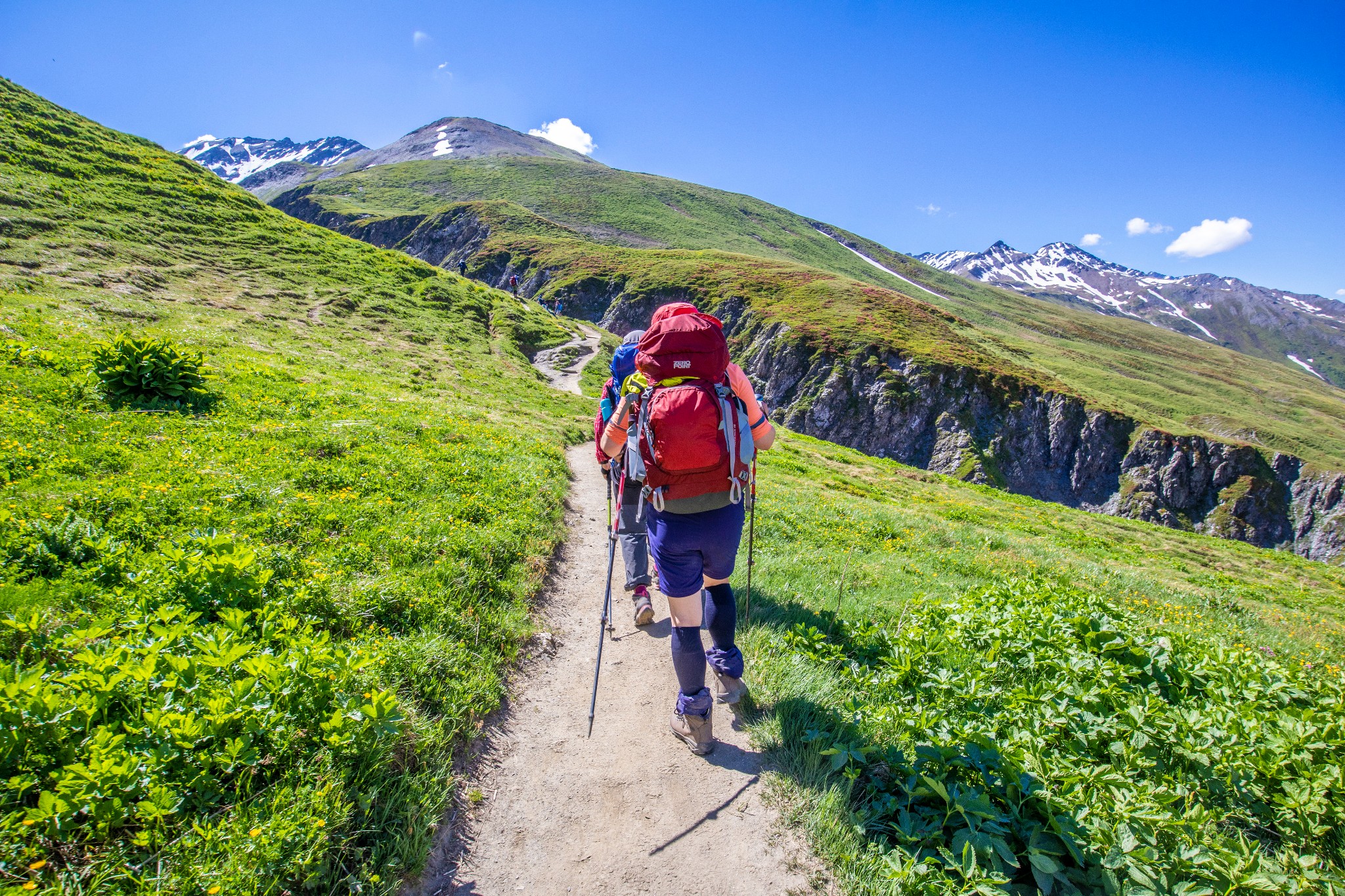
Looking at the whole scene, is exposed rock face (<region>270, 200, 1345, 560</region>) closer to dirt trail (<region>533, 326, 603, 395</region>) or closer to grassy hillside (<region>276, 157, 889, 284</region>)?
dirt trail (<region>533, 326, 603, 395</region>)

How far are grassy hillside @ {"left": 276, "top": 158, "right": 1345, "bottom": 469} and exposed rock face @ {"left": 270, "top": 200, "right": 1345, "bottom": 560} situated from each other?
3976 mm

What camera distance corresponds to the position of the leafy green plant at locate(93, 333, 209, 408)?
33.8 ft

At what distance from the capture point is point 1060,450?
7125cm

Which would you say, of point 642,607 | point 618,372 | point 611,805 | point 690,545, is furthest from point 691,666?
point 618,372

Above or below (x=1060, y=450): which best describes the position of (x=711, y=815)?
below

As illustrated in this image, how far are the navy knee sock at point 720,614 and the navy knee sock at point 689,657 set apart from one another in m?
0.39

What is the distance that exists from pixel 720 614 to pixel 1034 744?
259cm

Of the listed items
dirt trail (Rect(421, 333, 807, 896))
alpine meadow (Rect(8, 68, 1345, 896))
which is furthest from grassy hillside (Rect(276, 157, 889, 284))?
dirt trail (Rect(421, 333, 807, 896))

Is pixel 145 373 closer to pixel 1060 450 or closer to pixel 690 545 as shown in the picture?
pixel 690 545

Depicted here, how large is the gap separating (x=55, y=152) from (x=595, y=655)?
50477 mm

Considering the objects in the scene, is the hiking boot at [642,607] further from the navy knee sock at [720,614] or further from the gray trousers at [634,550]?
the navy knee sock at [720,614]

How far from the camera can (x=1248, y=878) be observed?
3.04 m

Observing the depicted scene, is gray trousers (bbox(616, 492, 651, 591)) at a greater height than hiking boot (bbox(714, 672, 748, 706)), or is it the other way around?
gray trousers (bbox(616, 492, 651, 591))

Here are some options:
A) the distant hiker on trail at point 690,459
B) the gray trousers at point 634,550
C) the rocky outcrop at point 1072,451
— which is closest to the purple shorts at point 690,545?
the distant hiker on trail at point 690,459
